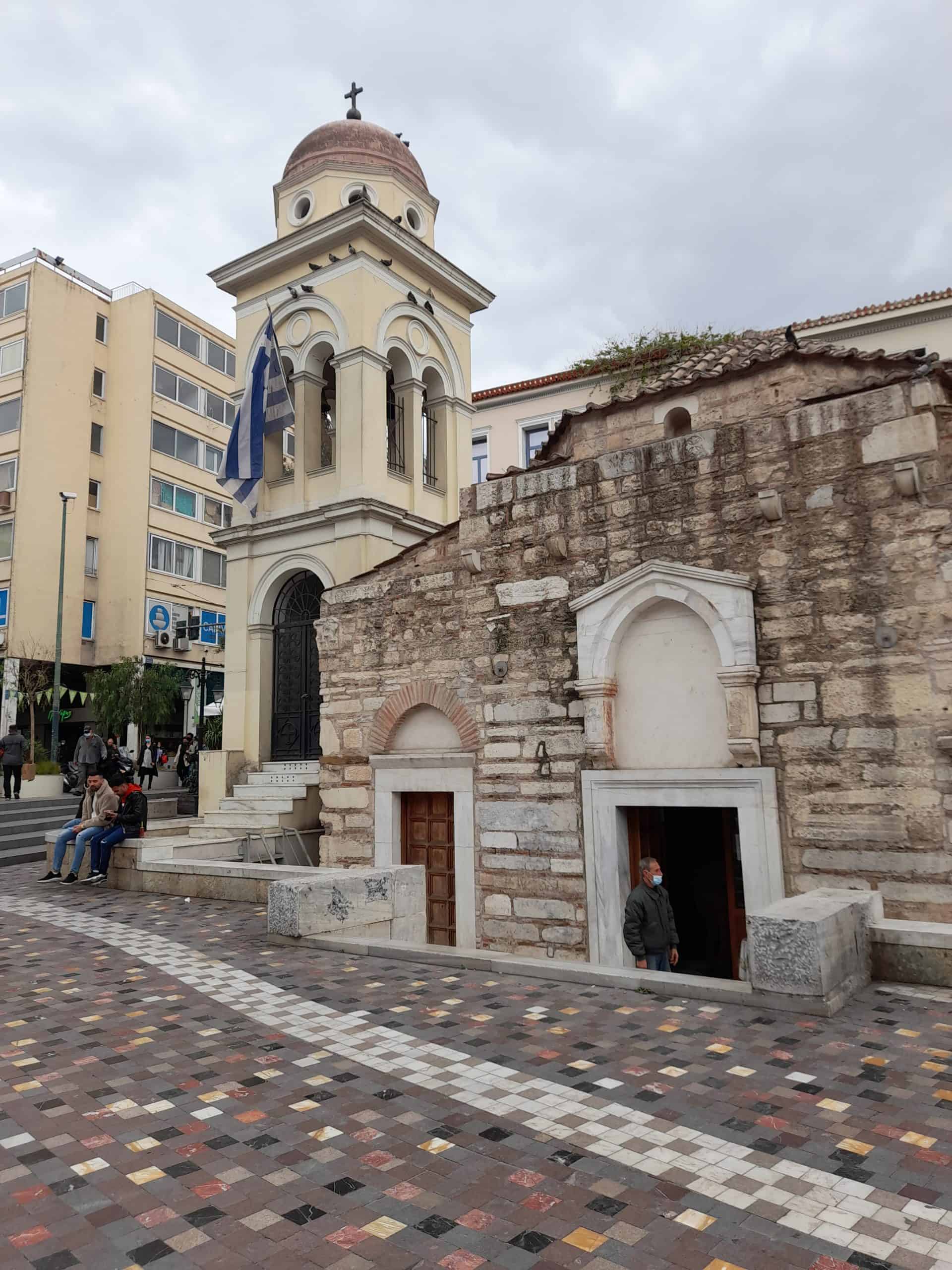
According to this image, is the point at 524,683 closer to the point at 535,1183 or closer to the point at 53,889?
the point at 535,1183

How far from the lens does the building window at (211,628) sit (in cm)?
2875

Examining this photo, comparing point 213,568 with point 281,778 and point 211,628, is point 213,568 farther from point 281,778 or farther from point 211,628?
point 281,778

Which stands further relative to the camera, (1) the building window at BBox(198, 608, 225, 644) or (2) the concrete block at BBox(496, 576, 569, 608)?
(1) the building window at BBox(198, 608, 225, 644)

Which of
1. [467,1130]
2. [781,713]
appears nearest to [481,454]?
[781,713]

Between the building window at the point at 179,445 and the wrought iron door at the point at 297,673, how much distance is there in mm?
16957

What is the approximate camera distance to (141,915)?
873 centimetres

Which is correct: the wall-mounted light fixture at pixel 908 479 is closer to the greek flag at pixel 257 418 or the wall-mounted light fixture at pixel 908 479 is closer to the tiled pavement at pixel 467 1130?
the tiled pavement at pixel 467 1130

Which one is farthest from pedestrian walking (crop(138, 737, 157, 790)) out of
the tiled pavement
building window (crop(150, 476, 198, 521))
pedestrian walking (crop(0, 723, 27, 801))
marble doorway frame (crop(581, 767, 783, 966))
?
the tiled pavement

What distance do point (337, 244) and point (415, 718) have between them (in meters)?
8.78

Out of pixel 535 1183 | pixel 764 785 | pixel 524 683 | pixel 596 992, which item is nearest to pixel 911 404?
pixel 764 785

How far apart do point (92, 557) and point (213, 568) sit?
382cm

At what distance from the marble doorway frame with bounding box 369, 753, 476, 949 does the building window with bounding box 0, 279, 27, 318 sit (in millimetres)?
24516

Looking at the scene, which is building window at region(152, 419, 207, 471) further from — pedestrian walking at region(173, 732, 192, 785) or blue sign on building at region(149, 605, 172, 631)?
pedestrian walking at region(173, 732, 192, 785)

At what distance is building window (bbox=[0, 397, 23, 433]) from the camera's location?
26.3m
